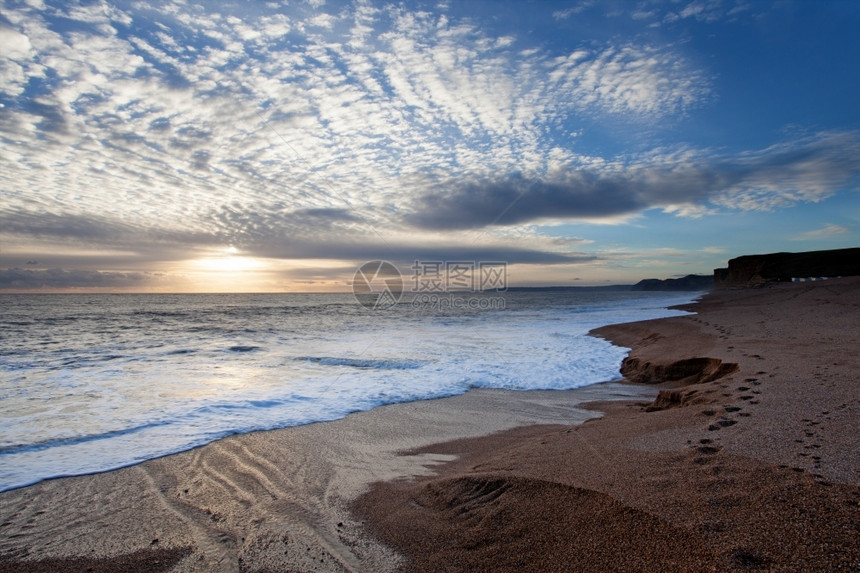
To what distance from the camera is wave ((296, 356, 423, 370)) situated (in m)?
11.2

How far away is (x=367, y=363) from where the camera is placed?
11.8 m

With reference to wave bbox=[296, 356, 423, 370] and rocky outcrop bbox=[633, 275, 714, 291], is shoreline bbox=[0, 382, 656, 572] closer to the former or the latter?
wave bbox=[296, 356, 423, 370]

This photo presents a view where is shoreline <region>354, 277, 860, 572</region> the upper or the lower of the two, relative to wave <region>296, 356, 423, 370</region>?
upper

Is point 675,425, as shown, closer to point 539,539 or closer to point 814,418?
point 814,418

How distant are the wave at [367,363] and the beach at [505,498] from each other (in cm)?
516

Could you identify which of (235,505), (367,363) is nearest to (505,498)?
(235,505)

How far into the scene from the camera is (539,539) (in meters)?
2.66

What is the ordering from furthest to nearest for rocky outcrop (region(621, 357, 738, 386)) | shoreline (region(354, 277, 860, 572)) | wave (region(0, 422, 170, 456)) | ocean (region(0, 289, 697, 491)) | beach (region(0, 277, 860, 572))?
rocky outcrop (region(621, 357, 738, 386))
ocean (region(0, 289, 697, 491))
wave (region(0, 422, 170, 456))
beach (region(0, 277, 860, 572))
shoreline (region(354, 277, 860, 572))

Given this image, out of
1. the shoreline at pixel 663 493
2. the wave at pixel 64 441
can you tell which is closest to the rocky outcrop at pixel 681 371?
the shoreline at pixel 663 493

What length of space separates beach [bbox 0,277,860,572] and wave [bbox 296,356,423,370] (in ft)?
16.9

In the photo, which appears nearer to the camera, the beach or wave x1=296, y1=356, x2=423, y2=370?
the beach

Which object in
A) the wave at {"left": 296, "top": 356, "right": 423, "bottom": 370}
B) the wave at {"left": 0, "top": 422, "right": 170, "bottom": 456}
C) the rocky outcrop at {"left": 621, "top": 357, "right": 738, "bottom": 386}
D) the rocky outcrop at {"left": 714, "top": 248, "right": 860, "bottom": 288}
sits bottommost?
the wave at {"left": 296, "top": 356, "right": 423, "bottom": 370}

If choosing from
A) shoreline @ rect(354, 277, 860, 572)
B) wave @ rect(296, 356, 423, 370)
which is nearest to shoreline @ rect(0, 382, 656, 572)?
shoreline @ rect(354, 277, 860, 572)

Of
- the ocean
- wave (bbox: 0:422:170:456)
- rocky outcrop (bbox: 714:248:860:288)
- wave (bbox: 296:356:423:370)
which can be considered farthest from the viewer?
rocky outcrop (bbox: 714:248:860:288)
